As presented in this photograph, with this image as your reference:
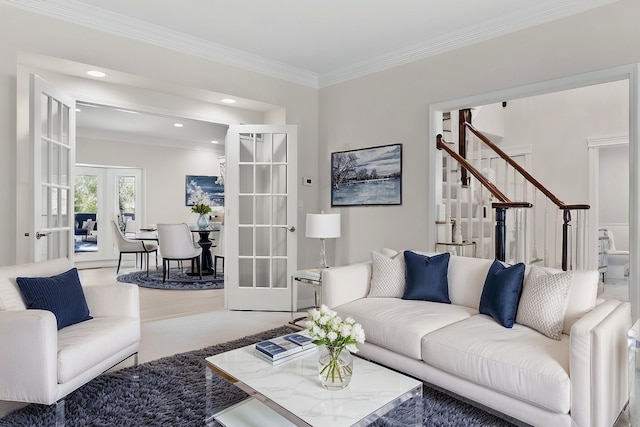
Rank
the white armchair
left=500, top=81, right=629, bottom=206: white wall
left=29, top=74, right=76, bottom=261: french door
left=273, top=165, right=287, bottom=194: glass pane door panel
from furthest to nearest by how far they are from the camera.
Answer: left=500, top=81, right=629, bottom=206: white wall
left=273, top=165, right=287, bottom=194: glass pane door panel
left=29, top=74, right=76, bottom=261: french door
the white armchair

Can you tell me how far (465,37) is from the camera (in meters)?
3.65

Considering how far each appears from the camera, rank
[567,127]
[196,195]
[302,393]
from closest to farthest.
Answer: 1. [302,393]
2. [567,127]
3. [196,195]

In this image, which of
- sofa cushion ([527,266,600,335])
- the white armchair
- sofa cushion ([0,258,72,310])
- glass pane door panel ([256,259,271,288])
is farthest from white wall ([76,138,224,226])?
sofa cushion ([527,266,600,335])

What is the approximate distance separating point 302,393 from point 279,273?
3.00m

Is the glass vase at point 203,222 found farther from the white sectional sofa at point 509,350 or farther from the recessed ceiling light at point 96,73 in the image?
the white sectional sofa at point 509,350

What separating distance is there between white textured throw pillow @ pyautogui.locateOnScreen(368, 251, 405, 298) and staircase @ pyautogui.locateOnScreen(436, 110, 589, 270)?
86 cm

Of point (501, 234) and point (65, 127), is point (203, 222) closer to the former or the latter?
point (65, 127)

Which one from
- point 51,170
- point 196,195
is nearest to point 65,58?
point 51,170

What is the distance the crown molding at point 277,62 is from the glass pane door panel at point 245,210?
4.64ft

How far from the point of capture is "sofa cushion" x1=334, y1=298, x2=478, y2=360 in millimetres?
2445

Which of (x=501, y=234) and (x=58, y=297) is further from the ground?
(x=501, y=234)

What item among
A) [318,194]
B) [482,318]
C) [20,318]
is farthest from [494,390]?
[318,194]

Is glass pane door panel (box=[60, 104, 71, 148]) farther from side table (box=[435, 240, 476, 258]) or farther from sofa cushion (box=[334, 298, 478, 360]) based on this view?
side table (box=[435, 240, 476, 258])

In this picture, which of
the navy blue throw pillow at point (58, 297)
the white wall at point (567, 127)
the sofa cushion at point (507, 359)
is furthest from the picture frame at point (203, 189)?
the sofa cushion at point (507, 359)
